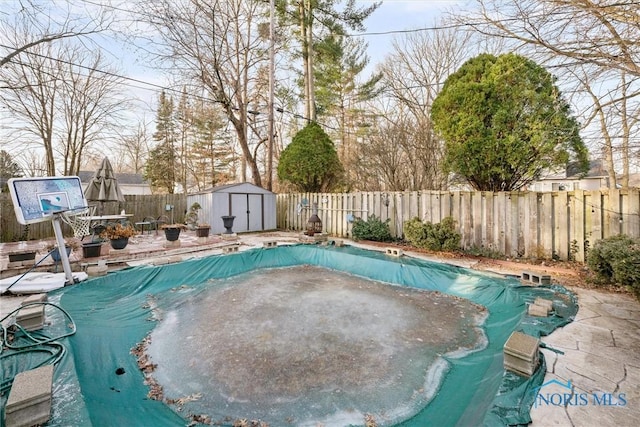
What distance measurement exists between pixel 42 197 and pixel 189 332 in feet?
9.58

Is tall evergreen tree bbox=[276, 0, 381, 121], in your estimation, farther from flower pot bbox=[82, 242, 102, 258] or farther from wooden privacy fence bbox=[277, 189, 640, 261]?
flower pot bbox=[82, 242, 102, 258]

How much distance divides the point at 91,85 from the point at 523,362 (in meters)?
15.9

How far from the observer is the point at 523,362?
2010 mm

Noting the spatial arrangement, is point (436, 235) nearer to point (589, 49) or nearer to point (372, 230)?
point (372, 230)

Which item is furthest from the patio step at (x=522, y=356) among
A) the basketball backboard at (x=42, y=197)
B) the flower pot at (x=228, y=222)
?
the flower pot at (x=228, y=222)

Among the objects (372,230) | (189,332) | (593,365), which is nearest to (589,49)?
(593,365)

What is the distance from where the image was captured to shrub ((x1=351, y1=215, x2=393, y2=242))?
773cm

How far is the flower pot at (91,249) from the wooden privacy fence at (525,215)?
6.07 meters

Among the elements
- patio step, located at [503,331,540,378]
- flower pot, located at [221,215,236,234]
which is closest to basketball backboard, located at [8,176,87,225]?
flower pot, located at [221,215,236,234]

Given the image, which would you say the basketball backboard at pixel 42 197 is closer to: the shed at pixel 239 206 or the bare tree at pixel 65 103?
the shed at pixel 239 206

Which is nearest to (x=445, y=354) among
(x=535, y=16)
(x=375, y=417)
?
(x=375, y=417)

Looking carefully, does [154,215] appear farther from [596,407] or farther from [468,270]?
[596,407]

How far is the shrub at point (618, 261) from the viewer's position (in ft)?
10.8

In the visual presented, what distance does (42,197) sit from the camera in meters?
3.86
